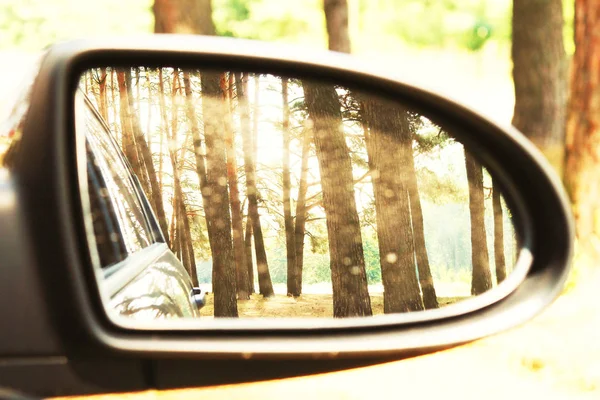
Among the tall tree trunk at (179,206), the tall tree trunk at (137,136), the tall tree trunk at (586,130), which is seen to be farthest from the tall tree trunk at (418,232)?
the tall tree trunk at (586,130)

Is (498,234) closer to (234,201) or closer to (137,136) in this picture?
(234,201)

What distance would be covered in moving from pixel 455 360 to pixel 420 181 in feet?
12.9

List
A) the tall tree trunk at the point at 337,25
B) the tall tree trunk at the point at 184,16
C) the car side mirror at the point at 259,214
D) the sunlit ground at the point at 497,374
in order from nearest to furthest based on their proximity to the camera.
A: the car side mirror at the point at 259,214 < the sunlit ground at the point at 497,374 < the tall tree trunk at the point at 184,16 < the tall tree trunk at the point at 337,25

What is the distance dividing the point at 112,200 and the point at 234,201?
40cm

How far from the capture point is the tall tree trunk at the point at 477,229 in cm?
228

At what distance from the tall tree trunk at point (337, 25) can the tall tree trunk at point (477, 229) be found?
11.1m

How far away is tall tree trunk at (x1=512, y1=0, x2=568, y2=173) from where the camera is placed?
1167cm

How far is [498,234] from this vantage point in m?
2.45

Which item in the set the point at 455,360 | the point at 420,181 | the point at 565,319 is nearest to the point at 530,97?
the point at 565,319

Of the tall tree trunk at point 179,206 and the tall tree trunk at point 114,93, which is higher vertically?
the tall tree trunk at point 114,93

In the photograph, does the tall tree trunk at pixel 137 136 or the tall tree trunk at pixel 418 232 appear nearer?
the tall tree trunk at pixel 137 136

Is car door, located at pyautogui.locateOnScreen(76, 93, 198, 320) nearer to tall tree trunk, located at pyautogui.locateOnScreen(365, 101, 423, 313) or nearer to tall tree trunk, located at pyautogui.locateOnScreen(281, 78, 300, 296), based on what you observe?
tall tree trunk, located at pyautogui.locateOnScreen(281, 78, 300, 296)

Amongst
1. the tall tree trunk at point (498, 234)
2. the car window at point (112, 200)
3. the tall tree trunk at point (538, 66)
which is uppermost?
the tall tree trunk at point (538, 66)

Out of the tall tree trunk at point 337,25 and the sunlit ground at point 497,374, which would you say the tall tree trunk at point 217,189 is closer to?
the sunlit ground at point 497,374
